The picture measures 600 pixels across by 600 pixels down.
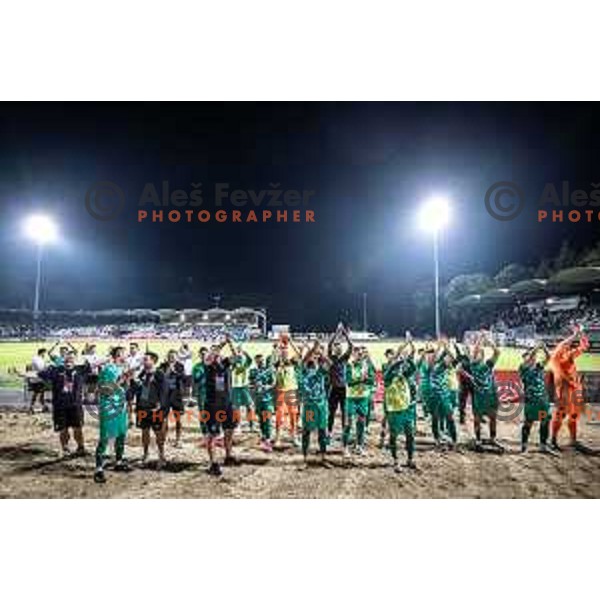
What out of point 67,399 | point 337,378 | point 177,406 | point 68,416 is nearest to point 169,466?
point 177,406

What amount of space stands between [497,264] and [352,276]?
1741mm

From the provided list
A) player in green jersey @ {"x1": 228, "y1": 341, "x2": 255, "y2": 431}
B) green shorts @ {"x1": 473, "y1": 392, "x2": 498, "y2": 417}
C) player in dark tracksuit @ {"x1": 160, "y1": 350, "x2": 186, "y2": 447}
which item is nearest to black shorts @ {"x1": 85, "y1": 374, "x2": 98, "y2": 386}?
player in dark tracksuit @ {"x1": 160, "y1": 350, "x2": 186, "y2": 447}

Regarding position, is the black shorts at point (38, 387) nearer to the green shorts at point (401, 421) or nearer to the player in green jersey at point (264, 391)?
the player in green jersey at point (264, 391)

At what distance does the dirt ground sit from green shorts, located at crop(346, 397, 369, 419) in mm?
448

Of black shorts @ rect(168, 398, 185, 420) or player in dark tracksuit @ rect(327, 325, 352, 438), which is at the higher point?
player in dark tracksuit @ rect(327, 325, 352, 438)

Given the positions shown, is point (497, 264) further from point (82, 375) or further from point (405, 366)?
point (82, 375)

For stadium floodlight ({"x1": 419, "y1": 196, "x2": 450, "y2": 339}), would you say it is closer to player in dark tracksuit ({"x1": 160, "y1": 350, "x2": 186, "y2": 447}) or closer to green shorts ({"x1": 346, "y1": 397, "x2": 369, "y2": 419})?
green shorts ({"x1": 346, "y1": 397, "x2": 369, "y2": 419})

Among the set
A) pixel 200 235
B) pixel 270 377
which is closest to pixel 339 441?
pixel 270 377

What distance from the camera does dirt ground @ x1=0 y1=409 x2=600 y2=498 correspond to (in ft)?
→ 17.7

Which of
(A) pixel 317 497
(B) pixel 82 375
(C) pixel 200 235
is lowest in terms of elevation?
(A) pixel 317 497

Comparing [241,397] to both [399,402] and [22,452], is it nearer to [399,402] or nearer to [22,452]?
[399,402]

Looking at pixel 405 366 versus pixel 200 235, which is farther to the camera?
pixel 200 235

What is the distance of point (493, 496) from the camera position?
17.7ft

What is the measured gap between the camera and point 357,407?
6.27 meters
